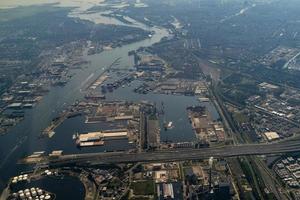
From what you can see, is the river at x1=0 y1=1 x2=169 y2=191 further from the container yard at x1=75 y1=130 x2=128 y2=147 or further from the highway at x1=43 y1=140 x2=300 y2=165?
the highway at x1=43 y1=140 x2=300 y2=165

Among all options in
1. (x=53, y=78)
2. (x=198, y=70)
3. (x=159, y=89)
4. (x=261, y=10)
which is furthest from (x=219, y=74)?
(x=261, y=10)

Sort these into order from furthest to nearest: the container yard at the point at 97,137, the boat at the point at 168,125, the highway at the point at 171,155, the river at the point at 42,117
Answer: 1. the boat at the point at 168,125
2. the container yard at the point at 97,137
3. the river at the point at 42,117
4. the highway at the point at 171,155

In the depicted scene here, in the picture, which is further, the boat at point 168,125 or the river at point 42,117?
the boat at point 168,125

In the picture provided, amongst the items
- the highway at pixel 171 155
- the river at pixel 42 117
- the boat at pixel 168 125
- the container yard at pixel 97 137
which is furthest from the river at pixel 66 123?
the highway at pixel 171 155

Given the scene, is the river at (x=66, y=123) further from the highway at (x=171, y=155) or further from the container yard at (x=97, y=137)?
the highway at (x=171, y=155)

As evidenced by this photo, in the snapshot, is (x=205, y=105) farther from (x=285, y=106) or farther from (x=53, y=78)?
(x=53, y=78)

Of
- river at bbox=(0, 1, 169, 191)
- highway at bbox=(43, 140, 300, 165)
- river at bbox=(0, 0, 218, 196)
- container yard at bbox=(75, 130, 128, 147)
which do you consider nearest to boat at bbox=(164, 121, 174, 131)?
river at bbox=(0, 0, 218, 196)

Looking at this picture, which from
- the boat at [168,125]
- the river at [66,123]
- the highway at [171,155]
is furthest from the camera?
the boat at [168,125]

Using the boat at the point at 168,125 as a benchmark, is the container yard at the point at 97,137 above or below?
below
